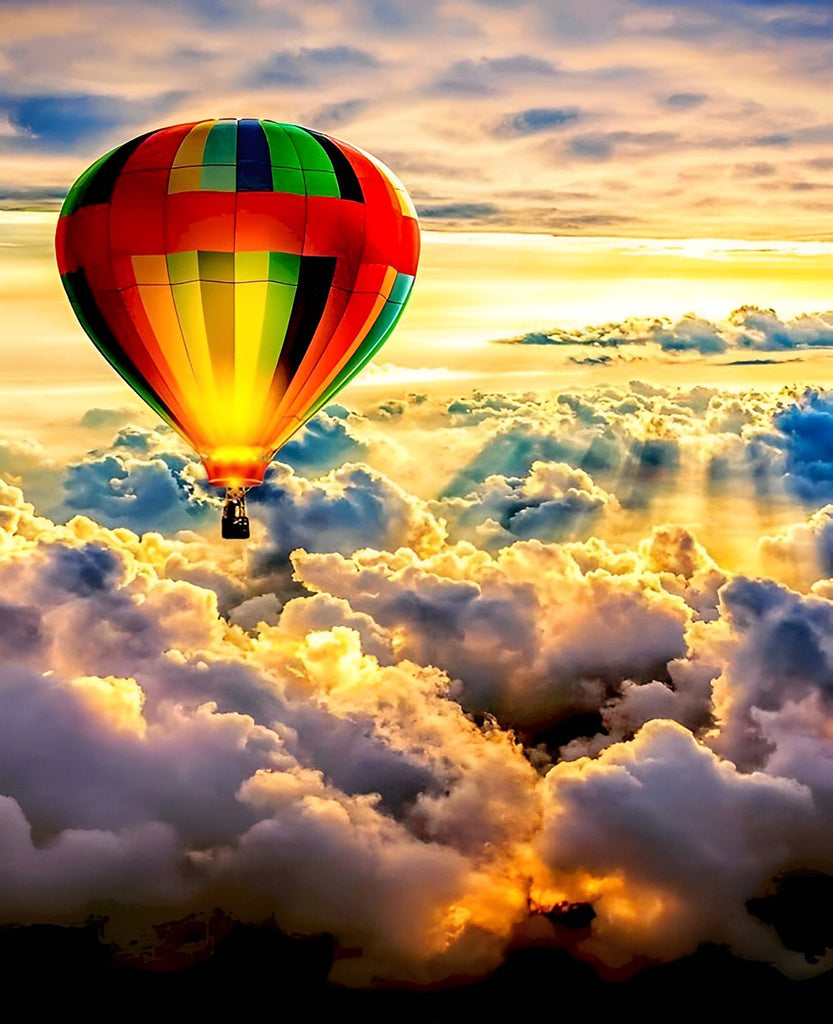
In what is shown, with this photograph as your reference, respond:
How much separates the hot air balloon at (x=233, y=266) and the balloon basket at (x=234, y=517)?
7 centimetres

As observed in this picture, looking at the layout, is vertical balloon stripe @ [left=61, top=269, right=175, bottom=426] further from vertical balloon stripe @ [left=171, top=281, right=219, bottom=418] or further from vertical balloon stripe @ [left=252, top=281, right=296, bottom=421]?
vertical balloon stripe @ [left=252, top=281, right=296, bottom=421]

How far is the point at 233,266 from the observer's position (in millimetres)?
57281

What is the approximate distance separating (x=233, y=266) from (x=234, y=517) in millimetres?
9553

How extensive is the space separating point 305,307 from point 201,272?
14.0 ft

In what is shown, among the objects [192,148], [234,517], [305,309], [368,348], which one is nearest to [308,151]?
[192,148]

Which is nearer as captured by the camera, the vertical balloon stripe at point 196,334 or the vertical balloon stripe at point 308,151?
the vertical balloon stripe at point 196,334

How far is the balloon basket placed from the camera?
55.8 meters

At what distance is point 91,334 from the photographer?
6194 centimetres

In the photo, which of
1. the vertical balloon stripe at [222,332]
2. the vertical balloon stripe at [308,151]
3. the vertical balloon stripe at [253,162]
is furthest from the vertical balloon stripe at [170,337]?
the vertical balloon stripe at [308,151]

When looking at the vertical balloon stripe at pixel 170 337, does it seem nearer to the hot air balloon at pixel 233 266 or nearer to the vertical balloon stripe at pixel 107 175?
the hot air balloon at pixel 233 266

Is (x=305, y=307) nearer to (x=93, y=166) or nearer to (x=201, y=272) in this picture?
(x=201, y=272)

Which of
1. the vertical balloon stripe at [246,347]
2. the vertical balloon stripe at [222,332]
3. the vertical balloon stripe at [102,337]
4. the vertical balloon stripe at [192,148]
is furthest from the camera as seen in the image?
the vertical balloon stripe at [102,337]

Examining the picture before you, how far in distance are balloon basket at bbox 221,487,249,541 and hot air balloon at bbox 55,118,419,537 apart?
74 millimetres

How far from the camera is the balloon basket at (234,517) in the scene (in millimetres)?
55750
